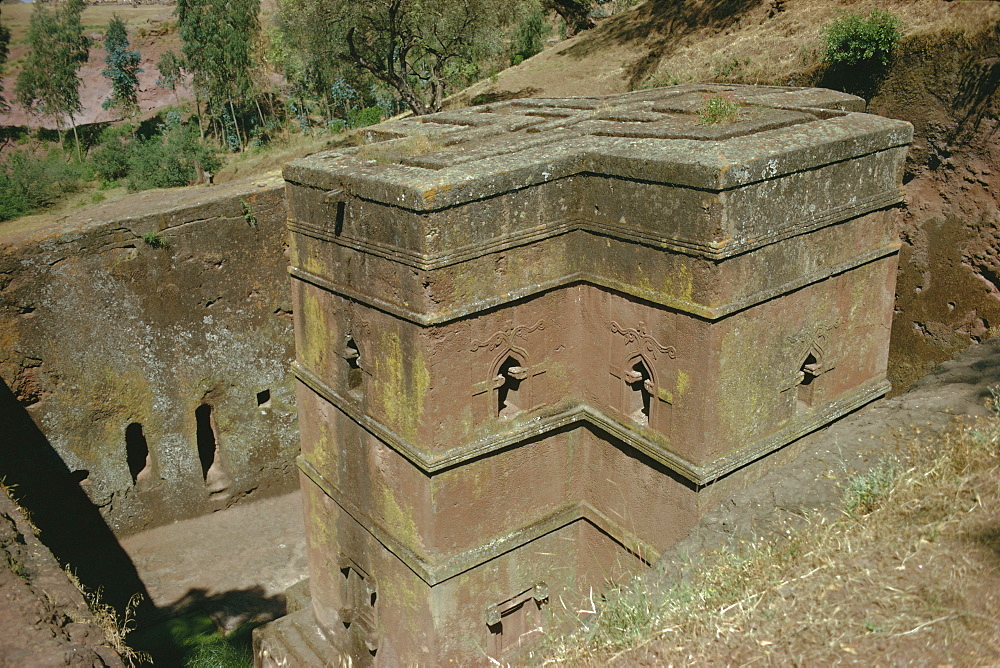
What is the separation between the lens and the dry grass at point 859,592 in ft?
13.1

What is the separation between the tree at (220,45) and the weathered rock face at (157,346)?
794 inches

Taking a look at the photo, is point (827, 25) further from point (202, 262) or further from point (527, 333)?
point (202, 262)

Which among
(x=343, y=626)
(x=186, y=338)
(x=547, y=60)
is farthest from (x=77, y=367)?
(x=547, y=60)

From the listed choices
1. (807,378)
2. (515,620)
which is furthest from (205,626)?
(807,378)

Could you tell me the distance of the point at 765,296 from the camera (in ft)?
20.4

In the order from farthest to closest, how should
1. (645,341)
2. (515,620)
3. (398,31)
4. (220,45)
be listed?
(220,45) < (398,31) < (515,620) < (645,341)

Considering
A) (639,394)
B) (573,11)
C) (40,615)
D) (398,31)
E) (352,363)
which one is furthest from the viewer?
(573,11)

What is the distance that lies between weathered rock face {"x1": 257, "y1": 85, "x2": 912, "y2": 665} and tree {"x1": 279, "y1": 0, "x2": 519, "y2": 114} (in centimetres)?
979

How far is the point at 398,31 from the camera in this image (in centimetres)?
1694

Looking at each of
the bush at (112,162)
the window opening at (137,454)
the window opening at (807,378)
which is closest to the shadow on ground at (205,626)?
the window opening at (137,454)

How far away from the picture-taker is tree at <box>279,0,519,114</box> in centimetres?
1652

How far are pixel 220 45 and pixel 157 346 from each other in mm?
22541

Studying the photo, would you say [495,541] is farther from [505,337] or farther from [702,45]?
[702,45]

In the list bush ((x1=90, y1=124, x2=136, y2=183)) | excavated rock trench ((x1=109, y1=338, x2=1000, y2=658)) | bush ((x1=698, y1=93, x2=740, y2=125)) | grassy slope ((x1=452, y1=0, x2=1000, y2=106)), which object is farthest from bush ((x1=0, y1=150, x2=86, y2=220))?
bush ((x1=698, y1=93, x2=740, y2=125))
